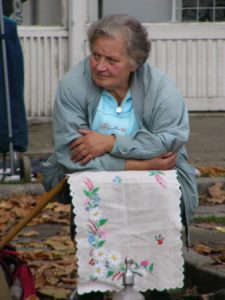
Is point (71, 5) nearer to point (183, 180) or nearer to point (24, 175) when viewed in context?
point (24, 175)

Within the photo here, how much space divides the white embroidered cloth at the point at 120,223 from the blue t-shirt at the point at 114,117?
0.95ft

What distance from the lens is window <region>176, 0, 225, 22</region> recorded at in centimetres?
1334

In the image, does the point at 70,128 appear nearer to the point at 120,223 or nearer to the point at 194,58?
the point at 120,223

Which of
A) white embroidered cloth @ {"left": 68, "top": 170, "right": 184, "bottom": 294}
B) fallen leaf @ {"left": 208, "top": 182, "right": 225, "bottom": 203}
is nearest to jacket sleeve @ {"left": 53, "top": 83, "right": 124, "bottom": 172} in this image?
white embroidered cloth @ {"left": 68, "top": 170, "right": 184, "bottom": 294}

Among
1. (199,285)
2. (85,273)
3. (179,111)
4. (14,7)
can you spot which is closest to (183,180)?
(179,111)

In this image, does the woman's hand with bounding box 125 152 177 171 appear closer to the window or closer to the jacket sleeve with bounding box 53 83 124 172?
the jacket sleeve with bounding box 53 83 124 172

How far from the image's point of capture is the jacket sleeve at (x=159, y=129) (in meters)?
5.72

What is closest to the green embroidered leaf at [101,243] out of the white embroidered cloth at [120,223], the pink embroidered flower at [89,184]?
the white embroidered cloth at [120,223]

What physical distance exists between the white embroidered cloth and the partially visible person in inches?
5.5

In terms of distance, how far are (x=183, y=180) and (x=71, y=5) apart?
7.31 m

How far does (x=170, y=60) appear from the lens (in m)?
13.3

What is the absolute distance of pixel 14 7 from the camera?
434 inches

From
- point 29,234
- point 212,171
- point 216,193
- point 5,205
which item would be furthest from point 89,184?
point 212,171

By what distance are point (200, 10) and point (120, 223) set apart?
318 inches
